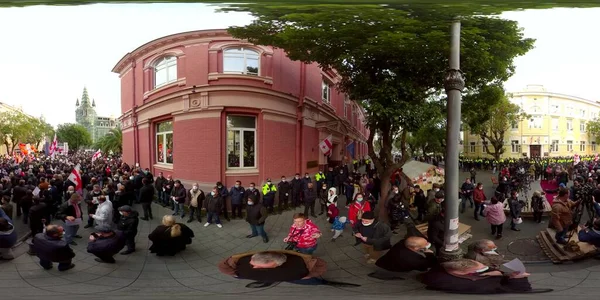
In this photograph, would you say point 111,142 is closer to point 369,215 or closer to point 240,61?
point 240,61

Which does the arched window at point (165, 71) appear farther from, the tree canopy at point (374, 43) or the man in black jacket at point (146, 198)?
the man in black jacket at point (146, 198)

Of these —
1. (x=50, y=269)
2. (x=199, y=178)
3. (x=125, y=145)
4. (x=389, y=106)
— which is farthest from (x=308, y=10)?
(x=50, y=269)

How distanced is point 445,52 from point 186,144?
1.55 metres

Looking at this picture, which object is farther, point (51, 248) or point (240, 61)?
point (51, 248)

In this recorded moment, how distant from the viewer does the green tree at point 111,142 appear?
152 centimetres

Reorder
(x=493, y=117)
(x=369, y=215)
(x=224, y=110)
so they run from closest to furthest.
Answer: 1. (x=224, y=110)
2. (x=369, y=215)
3. (x=493, y=117)

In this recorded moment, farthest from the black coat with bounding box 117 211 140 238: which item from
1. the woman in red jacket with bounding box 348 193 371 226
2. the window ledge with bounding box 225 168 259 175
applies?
the woman in red jacket with bounding box 348 193 371 226

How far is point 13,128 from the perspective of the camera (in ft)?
5.82

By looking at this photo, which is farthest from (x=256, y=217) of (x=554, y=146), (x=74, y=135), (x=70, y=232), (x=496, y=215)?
(x=554, y=146)

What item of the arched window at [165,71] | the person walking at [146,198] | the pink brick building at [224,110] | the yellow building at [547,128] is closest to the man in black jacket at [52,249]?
the person walking at [146,198]

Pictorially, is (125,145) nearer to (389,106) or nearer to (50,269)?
(50,269)

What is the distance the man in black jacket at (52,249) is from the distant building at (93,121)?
22.5 inches

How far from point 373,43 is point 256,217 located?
121 cm

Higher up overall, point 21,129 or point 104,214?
point 21,129
